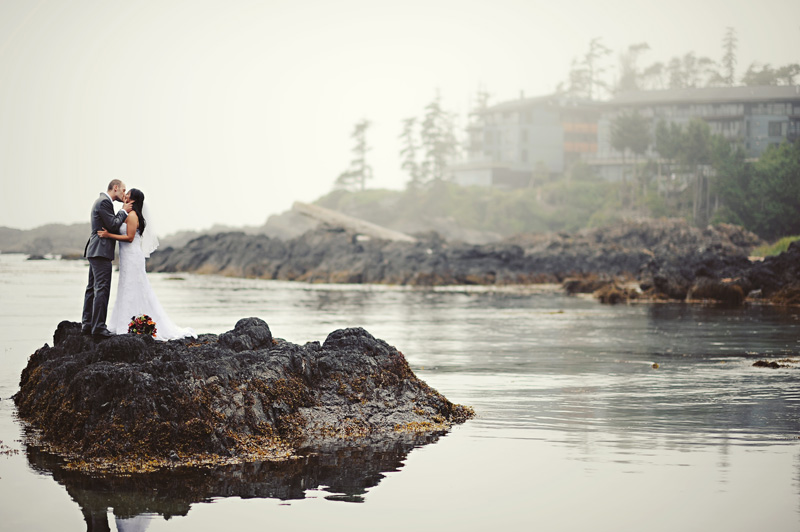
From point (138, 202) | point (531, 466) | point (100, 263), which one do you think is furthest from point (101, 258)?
point (531, 466)

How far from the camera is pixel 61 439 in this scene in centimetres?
933

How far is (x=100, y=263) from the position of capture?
11656 mm

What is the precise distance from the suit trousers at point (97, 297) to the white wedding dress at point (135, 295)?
0.85ft

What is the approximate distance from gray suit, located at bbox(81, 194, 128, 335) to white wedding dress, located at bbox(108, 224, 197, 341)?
27 cm

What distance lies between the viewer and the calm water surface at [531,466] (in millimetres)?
7109

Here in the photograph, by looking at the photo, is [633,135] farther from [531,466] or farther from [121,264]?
[531,466]

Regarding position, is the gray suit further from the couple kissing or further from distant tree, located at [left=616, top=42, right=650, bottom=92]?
distant tree, located at [left=616, top=42, right=650, bottom=92]

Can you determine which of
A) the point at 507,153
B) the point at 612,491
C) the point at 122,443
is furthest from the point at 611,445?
the point at 507,153

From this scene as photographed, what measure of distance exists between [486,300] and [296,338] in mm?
17007

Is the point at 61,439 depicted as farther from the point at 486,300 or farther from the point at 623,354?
the point at 486,300

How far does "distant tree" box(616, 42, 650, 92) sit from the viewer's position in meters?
126

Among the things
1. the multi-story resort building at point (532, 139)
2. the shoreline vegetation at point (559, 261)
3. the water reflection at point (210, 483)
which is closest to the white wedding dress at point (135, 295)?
the water reflection at point (210, 483)

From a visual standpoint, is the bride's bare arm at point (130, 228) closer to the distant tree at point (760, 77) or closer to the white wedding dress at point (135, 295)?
the white wedding dress at point (135, 295)

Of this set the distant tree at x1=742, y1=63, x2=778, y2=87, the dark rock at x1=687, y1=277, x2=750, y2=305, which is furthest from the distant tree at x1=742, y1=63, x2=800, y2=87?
the dark rock at x1=687, y1=277, x2=750, y2=305
